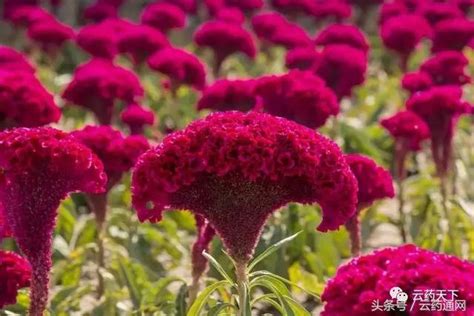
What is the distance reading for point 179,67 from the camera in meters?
5.75

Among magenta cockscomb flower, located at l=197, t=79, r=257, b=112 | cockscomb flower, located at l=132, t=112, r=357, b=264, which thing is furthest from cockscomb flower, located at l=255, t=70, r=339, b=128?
cockscomb flower, located at l=132, t=112, r=357, b=264

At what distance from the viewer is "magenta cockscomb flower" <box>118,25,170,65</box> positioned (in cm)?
634

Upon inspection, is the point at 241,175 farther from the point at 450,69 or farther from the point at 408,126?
the point at 450,69

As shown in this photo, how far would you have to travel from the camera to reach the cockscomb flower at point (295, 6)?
8.43 m

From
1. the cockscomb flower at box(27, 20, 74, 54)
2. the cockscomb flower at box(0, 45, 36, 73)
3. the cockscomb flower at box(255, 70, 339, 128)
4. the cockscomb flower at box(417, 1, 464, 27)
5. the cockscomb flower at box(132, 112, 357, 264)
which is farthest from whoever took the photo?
the cockscomb flower at box(27, 20, 74, 54)

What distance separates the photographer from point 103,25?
6.84 meters

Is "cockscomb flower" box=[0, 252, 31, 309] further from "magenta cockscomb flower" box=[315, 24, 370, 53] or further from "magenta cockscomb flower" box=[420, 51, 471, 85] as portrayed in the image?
"magenta cockscomb flower" box=[315, 24, 370, 53]

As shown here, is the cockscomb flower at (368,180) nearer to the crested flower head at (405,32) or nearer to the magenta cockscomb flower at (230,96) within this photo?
the magenta cockscomb flower at (230,96)

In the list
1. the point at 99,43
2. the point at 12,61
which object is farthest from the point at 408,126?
the point at 99,43

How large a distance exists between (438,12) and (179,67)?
2.06 meters

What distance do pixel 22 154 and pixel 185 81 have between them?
3.22 metres

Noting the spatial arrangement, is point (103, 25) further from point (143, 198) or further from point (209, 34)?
point (143, 198)

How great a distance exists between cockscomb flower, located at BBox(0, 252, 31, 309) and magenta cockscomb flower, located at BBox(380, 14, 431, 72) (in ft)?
13.1

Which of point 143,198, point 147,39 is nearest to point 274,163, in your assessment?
point 143,198
